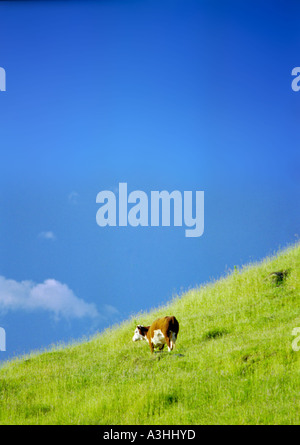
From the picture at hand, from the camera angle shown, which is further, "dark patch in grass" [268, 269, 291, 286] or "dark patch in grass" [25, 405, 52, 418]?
"dark patch in grass" [268, 269, 291, 286]

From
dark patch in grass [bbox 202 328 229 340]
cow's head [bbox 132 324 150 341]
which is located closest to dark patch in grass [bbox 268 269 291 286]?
dark patch in grass [bbox 202 328 229 340]

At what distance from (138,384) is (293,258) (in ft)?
48.4

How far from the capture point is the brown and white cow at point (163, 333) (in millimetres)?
16375

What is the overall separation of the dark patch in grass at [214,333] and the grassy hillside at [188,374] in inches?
1.4

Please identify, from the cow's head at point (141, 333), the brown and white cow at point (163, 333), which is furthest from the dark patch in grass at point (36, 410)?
the cow's head at point (141, 333)

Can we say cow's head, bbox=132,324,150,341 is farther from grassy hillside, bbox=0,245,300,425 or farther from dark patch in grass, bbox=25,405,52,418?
dark patch in grass, bbox=25,405,52,418

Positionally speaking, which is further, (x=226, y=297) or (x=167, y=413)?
(x=226, y=297)

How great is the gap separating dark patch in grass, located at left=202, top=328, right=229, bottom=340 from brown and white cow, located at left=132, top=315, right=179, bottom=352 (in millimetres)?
1990

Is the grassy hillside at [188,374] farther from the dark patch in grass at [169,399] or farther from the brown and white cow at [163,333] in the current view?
the brown and white cow at [163,333]

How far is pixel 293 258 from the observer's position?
25734 millimetres

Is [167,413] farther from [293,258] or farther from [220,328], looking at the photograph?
[293,258]

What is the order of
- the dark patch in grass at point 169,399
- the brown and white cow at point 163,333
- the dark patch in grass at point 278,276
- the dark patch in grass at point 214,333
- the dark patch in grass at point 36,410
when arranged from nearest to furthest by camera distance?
the dark patch in grass at point 169,399, the dark patch in grass at point 36,410, the brown and white cow at point 163,333, the dark patch in grass at point 214,333, the dark patch in grass at point 278,276

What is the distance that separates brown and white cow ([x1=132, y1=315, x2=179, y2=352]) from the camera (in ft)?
53.7
